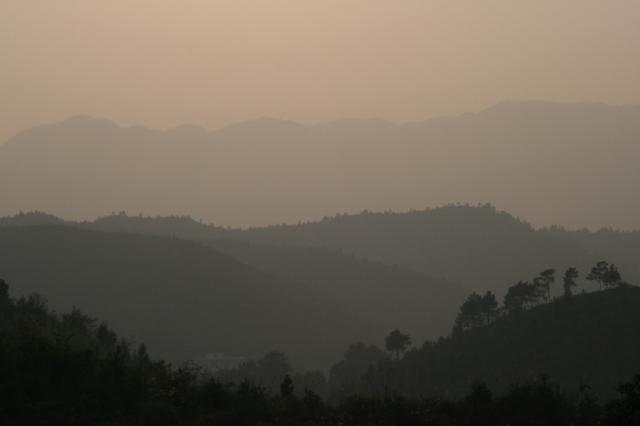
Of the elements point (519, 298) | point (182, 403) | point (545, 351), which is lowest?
point (182, 403)

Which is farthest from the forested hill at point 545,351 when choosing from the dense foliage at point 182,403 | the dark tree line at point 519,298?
the dense foliage at point 182,403

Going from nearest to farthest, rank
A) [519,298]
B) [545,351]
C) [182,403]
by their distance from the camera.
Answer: [182,403]
[545,351]
[519,298]

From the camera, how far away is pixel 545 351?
306ft

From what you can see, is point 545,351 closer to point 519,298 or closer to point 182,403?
point 519,298

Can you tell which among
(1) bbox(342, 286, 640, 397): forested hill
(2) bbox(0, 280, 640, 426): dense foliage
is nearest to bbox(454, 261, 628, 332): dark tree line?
(1) bbox(342, 286, 640, 397): forested hill

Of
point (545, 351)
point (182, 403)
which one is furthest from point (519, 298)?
point (182, 403)

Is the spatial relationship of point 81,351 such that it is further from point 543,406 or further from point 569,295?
point 569,295

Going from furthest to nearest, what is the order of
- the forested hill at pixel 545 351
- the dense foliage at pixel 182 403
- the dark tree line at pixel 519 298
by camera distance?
1. the dark tree line at pixel 519 298
2. the forested hill at pixel 545 351
3. the dense foliage at pixel 182 403

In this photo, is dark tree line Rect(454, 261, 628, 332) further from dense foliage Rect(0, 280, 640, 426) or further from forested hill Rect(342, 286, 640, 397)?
dense foliage Rect(0, 280, 640, 426)

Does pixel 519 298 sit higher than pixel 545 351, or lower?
higher

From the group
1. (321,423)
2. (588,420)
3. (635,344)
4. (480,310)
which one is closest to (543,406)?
(588,420)

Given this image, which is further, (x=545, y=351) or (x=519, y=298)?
(x=519, y=298)

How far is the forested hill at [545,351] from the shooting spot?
8575 cm

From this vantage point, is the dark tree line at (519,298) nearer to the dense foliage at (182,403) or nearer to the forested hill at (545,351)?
the forested hill at (545,351)
